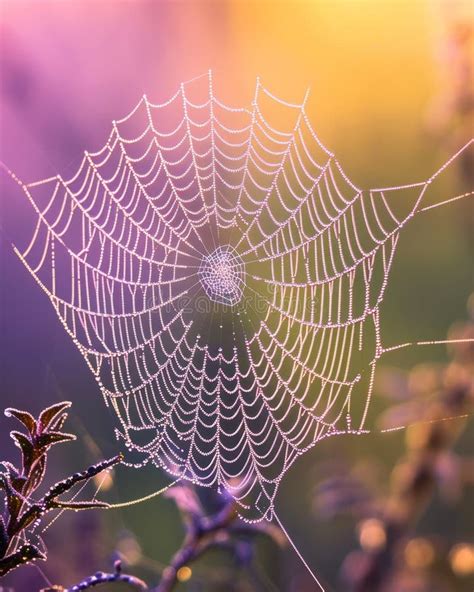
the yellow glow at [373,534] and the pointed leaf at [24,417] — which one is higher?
the pointed leaf at [24,417]

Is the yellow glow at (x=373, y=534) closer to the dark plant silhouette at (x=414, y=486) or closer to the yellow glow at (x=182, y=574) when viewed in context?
the dark plant silhouette at (x=414, y=486)

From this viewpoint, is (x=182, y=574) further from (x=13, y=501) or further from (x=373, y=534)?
(x=373, y=534)

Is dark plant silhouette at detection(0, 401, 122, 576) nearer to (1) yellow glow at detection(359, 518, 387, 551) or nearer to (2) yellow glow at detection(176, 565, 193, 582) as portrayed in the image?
(2) yellow glow at detection(176, 565, 193, 582)

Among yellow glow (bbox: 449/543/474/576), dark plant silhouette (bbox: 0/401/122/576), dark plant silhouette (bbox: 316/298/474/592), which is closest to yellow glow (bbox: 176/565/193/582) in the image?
dark plant silhouette (bbox: 0/401/122/576)

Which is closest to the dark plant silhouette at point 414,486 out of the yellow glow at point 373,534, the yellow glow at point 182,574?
the yellow glow at point 373,534

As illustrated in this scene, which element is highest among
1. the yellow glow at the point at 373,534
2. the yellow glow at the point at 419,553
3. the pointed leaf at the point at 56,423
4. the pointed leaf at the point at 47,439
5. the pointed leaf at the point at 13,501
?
the pointed leaf at the point at 56,423

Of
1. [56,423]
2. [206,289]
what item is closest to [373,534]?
[206,289]
